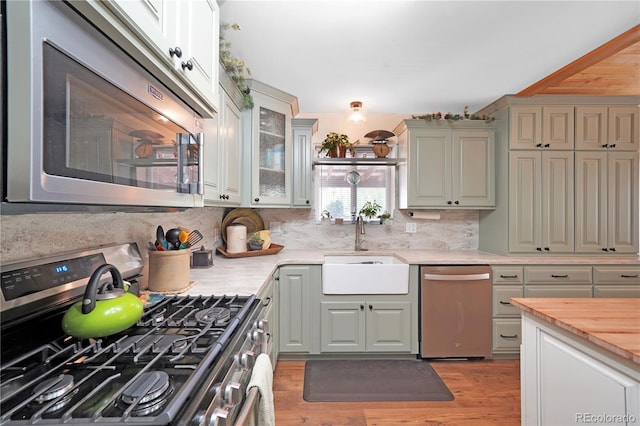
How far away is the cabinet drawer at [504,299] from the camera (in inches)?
92.0

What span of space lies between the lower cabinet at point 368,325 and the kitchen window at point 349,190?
3.35 ft

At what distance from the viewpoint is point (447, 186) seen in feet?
8.85

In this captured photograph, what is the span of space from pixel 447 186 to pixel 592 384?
6.34 feet

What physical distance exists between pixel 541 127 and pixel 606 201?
2.79ft

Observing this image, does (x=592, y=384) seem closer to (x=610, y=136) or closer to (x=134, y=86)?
(x=134, y=86)

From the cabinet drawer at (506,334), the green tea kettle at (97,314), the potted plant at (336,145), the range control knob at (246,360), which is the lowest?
the cabinet drawer at (506,334)

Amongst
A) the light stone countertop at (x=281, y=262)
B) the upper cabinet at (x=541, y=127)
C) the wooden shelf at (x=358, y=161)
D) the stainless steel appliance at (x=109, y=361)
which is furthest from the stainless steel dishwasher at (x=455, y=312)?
the stainless steel appliance at (x=109, y=361)

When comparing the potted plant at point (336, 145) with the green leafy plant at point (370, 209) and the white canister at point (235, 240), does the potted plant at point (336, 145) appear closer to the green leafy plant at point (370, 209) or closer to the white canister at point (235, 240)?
the green leafy plant at point (370, 209)

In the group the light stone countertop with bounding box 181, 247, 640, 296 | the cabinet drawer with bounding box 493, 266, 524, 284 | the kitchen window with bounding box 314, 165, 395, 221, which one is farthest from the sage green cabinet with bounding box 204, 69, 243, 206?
the cabinet drawer with bounding box 493, 266, 524, 284

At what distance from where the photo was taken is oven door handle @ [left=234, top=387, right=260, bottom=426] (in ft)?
2.61

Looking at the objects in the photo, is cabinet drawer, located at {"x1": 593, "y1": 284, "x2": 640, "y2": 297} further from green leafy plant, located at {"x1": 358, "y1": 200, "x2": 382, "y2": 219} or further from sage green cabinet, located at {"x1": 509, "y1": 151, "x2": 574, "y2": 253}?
green leafy plant, located at {"x1": 358, "y1": 200, "x2": 382, "y2": 219}

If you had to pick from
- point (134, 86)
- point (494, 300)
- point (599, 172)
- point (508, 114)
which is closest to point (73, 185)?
point (134, 86)

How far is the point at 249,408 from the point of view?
849 millimetres

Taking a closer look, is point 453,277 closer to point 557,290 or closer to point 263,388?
point 557,290
